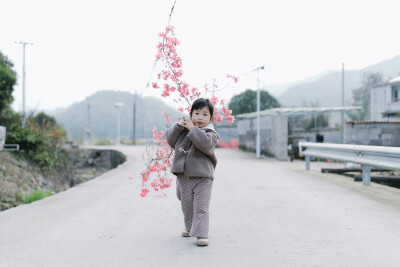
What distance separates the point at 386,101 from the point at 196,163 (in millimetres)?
35572

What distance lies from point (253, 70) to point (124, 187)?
14998 mm

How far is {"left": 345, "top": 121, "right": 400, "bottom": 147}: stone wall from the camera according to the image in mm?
18891

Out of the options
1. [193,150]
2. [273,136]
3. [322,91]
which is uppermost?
[322,91]

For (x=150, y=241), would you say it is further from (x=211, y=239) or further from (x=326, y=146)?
(x=326, y=146)

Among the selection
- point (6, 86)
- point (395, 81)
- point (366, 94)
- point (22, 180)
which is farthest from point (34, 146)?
point (366, 94)

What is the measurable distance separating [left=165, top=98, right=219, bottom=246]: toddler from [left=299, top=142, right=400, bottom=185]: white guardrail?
454 cm

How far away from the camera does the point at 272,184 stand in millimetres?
10242

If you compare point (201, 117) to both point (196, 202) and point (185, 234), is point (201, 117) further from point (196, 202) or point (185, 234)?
point (185, 234)

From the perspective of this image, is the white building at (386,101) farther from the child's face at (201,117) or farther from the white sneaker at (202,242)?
the white sneaker at (202,242)

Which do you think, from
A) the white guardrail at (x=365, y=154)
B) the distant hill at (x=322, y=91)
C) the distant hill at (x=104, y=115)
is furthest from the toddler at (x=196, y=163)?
the distant hill at (x=322, y=91)

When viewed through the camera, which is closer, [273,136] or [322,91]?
[273,136]

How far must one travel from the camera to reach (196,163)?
4469 millimetres

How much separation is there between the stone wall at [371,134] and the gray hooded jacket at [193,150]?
1562 centimetres

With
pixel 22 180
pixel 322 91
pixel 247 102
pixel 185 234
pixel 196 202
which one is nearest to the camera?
pixel 196 202
